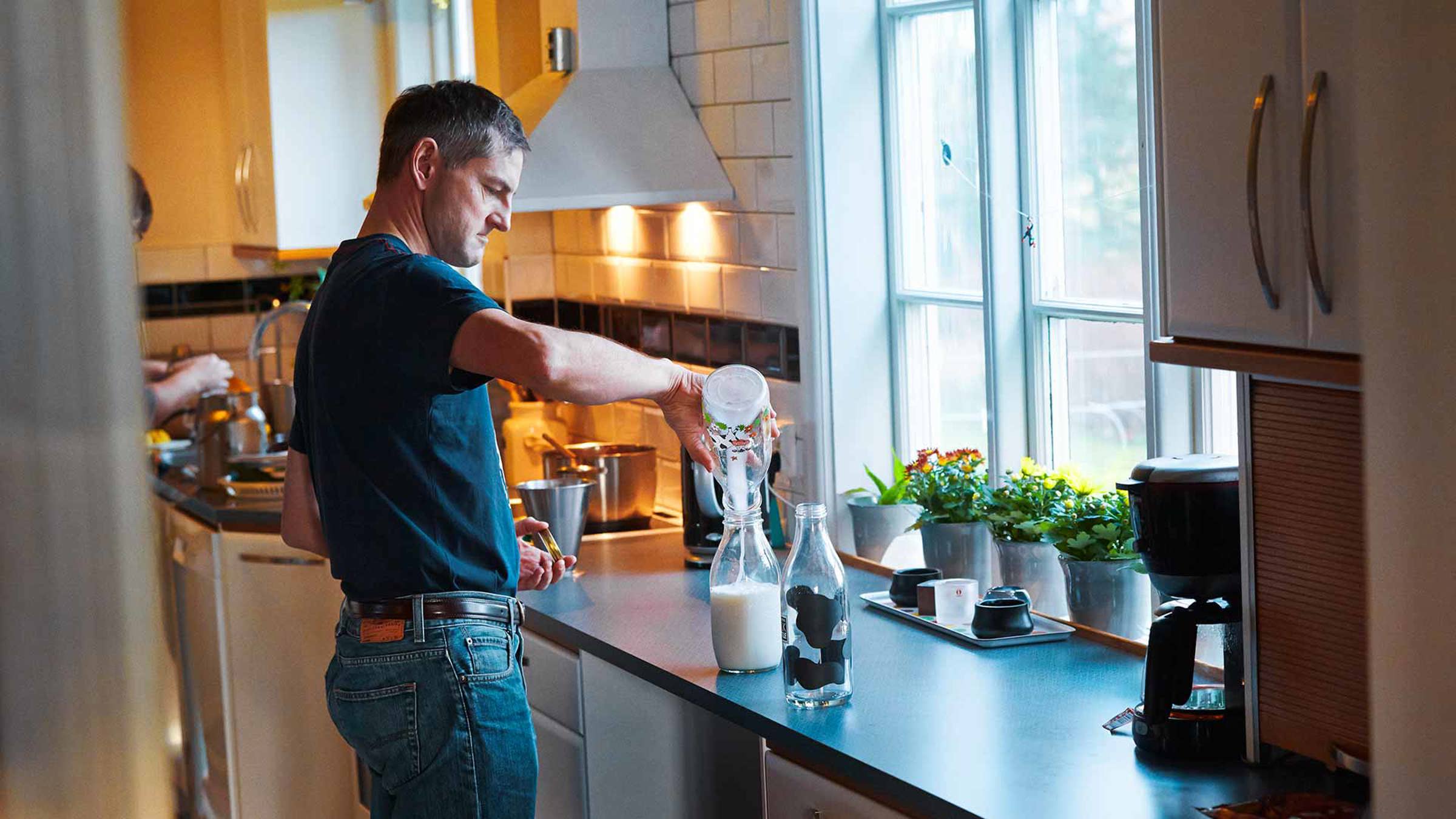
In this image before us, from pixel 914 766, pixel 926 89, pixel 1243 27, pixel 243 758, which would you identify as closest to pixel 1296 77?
pixel 1243 27

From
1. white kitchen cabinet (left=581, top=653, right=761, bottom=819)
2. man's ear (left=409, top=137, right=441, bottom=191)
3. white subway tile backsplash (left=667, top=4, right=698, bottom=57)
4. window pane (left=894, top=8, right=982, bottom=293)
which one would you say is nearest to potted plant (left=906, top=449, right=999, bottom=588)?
window pane (left=894, top=8, right=982, bottom=293)

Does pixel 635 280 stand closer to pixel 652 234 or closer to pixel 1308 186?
pixel 652 234

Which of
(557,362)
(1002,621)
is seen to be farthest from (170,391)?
(1002,621)

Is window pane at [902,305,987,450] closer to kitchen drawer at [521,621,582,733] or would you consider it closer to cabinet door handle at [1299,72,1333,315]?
kitchen drawer at [521,621,582,733]

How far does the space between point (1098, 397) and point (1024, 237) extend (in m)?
0.37

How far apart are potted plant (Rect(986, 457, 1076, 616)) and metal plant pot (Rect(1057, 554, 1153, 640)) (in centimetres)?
17

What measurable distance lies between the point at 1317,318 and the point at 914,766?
2.46 feet

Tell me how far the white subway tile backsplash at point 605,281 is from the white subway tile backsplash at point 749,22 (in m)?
0.91

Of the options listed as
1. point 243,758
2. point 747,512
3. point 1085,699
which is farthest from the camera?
point 243,758

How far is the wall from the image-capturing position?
3.31m

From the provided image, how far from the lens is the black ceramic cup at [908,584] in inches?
109

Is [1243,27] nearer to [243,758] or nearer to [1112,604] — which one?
[1112,604]

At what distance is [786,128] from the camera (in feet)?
10.8

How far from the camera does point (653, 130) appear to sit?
3.60 metres
